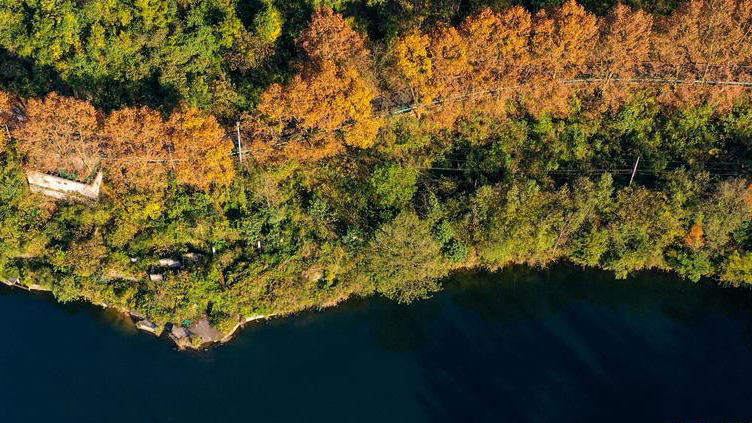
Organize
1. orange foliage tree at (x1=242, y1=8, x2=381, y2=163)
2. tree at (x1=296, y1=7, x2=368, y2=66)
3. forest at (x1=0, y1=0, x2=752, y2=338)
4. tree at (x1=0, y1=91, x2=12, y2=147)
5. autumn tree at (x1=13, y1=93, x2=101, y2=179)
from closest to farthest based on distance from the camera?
autumn tree at (x1=13, y1=93, x2=101, y2=179) < orange foliage tree at (x1=242, y1=8, x2=381, y2=163) < forest at (x1=0, y1=0, x2=752, y2=338) < tree at (x1=0, y1=91, x2=12, y2=147) < tree at (x1=296, y1=7, x2=368, y2=66)

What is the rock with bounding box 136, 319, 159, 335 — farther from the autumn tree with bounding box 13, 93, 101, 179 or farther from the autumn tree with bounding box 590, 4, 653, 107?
the autumn tree with bounding box 590, 4, 653, 107

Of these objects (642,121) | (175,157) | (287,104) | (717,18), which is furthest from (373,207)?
(717,18)

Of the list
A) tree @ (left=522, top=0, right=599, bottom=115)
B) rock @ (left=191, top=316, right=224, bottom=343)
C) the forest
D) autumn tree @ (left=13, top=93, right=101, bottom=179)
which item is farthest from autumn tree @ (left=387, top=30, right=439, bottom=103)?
rock @ (left=191, top=316, right=224, bottom=343)

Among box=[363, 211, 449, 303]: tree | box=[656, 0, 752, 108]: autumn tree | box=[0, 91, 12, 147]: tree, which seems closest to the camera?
box=[363, 211, 449, 303]: tree

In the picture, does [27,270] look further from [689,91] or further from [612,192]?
[689,91]

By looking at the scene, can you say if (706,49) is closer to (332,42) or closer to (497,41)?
(497,41)

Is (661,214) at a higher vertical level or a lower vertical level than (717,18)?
lower
